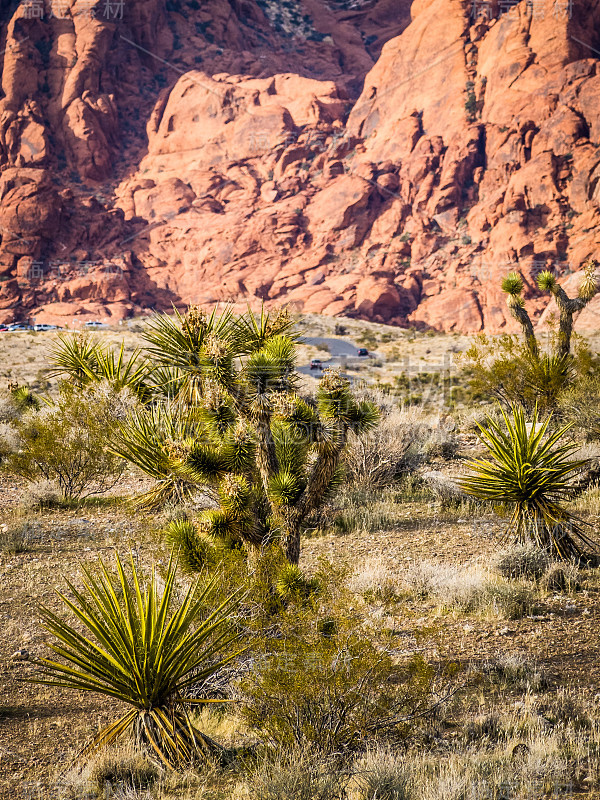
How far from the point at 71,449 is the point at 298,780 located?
886 centimetres

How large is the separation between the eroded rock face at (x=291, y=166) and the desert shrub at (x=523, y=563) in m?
47.0

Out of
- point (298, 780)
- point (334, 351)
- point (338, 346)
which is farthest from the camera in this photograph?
point (338, 346)

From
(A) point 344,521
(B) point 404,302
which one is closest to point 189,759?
(A) point 344,521

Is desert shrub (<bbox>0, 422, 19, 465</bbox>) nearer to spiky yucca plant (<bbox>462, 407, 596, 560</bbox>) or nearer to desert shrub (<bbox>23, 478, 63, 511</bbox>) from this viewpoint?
desert shrub (<bbox>23, 478, 63, 511</bbox>)

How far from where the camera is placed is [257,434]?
5.80 meters

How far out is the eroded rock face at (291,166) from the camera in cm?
5572

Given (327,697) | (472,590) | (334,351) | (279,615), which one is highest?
(334,351)

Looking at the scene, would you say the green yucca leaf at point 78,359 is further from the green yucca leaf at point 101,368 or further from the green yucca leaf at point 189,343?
the green yucca leaf at point 189,343

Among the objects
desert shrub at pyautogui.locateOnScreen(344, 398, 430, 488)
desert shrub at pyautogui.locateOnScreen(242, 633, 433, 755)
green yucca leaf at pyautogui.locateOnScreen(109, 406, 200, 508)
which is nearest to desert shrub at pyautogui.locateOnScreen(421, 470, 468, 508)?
desert shrub at pyautogui.locateOnScreen(344, 398, 430, 488)

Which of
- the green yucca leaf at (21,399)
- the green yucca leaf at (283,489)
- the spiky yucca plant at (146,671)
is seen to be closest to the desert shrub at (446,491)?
the green yucca leaf at (283,489)

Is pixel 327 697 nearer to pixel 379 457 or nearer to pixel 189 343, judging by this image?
pixel 189 343

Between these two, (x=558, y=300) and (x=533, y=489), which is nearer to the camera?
(x=533, y=489)

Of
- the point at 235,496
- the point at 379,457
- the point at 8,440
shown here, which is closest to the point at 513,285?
the point at 379,457

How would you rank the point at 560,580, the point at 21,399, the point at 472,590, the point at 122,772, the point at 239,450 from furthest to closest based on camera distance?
1. the point at 21,399
2. the point at 560,580
3. the point at 472,590
4. the point at 239,450
5. the point at 122,772
